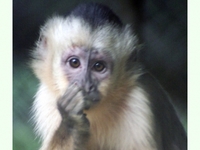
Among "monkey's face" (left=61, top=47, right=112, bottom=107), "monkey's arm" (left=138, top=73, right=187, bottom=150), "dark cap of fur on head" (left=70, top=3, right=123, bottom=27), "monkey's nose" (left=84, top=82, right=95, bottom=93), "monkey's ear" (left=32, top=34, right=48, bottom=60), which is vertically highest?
"dark cap of fur on head" (left=70, top=3, right=123, bottom=27)

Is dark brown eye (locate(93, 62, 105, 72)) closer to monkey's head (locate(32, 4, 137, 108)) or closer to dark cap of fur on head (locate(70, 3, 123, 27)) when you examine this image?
monkey's head (locate(32, 4, 137, 108))

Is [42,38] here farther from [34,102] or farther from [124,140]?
[124,140]

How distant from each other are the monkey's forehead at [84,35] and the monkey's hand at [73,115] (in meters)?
0.17

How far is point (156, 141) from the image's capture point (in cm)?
161

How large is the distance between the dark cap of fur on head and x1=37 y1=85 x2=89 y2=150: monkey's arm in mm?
262

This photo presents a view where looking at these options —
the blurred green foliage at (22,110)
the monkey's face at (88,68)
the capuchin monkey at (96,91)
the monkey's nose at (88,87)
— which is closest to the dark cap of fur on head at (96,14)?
the capuchin monkey at (96,91)

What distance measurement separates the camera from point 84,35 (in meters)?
1.53

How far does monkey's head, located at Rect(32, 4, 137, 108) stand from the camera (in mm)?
1515

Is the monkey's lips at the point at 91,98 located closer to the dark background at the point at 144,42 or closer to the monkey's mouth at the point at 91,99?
the monkey's mouth at the point at 91,99

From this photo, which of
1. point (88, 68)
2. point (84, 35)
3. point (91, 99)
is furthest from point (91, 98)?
point (84, 35)

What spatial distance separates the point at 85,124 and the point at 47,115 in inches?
7.9

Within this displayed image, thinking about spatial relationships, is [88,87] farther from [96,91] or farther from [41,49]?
[41,49]

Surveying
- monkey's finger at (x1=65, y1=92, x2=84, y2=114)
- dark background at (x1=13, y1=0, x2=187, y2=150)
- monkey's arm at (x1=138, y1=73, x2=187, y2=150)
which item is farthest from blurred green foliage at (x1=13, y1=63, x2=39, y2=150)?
monkey's arm at (x1=138, y1=73, x2=187, y2=150)

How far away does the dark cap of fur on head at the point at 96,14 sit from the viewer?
1.53 m
